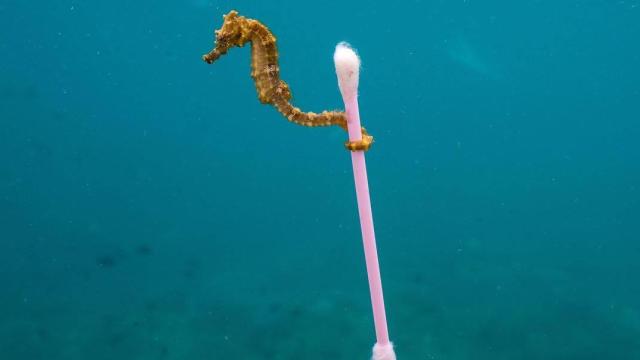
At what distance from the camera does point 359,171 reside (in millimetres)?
1705

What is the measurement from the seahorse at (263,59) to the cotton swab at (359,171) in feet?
0.19

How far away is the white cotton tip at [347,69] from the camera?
163cm

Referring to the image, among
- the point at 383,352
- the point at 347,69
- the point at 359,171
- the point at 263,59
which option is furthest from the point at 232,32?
the point at 383,352

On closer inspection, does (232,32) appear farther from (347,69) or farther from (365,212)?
(365,212)

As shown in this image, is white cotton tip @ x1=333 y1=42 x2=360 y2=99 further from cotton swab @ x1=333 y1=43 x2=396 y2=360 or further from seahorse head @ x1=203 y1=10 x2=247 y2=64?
seahorse head @ x1=203 y1=10 x2=247 y2=64

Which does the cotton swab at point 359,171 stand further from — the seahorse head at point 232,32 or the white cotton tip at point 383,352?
the seahorse head at point 232,32

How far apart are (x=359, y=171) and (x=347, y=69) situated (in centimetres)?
23

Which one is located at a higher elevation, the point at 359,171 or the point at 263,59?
the point at 263,59

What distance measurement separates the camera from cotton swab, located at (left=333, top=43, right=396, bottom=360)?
1633mm

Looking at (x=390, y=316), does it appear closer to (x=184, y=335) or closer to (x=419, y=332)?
(x=419, y=332)

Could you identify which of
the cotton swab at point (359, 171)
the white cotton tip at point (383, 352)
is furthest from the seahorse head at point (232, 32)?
the white cotton tip at point (383, 352)

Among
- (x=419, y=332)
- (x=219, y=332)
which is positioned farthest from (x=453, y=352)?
(x=219, y=332)

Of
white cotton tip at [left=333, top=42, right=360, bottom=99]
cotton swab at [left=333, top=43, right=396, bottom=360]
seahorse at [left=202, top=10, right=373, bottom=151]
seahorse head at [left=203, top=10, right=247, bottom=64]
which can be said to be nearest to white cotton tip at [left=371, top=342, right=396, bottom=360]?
cotton swab at [left=333, top=43, right=396, bottom=360]

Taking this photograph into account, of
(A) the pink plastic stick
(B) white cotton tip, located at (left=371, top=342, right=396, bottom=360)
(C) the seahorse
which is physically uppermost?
(C) the seahorse
